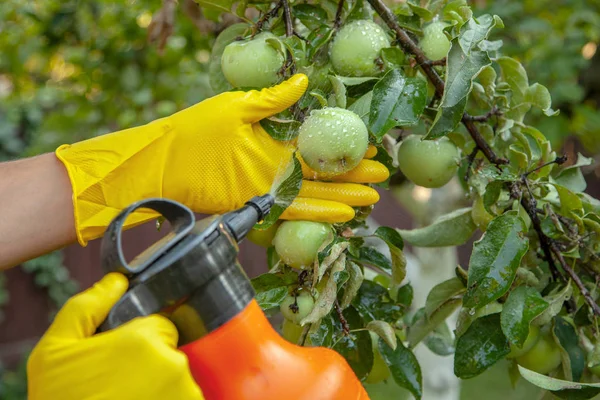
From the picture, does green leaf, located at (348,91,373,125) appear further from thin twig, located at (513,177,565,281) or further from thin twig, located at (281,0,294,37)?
thin twig, located at (513,177,565,281)

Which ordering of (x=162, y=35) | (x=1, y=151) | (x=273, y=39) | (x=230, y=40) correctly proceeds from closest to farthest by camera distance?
1. (x=273, y=39)
2. (x=230, y=40)
3. (x=162, y=35)
4. (x=1, y=151)

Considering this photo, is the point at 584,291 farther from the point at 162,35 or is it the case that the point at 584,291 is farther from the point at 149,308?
the point at 162,35

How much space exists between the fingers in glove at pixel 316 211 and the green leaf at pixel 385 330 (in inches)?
6.4

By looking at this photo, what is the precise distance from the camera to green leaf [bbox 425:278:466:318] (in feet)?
3.72

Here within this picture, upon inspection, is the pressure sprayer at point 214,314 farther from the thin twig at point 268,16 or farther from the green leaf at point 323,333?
the thin twig at point 268,16

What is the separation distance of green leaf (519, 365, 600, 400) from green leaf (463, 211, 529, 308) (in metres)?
0.11

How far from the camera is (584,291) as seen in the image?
3.37 ft

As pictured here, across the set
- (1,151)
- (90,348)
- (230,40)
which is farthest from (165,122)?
(1,151)

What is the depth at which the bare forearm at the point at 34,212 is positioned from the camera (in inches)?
46.2

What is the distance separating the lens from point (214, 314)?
78cm

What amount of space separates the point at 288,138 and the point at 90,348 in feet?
1.59

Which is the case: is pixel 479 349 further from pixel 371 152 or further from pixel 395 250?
pixel 371 152

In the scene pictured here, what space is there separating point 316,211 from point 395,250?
0.14 metres

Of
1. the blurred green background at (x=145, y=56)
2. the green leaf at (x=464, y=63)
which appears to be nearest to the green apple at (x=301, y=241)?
the green leaf at (x=464, y=63)
